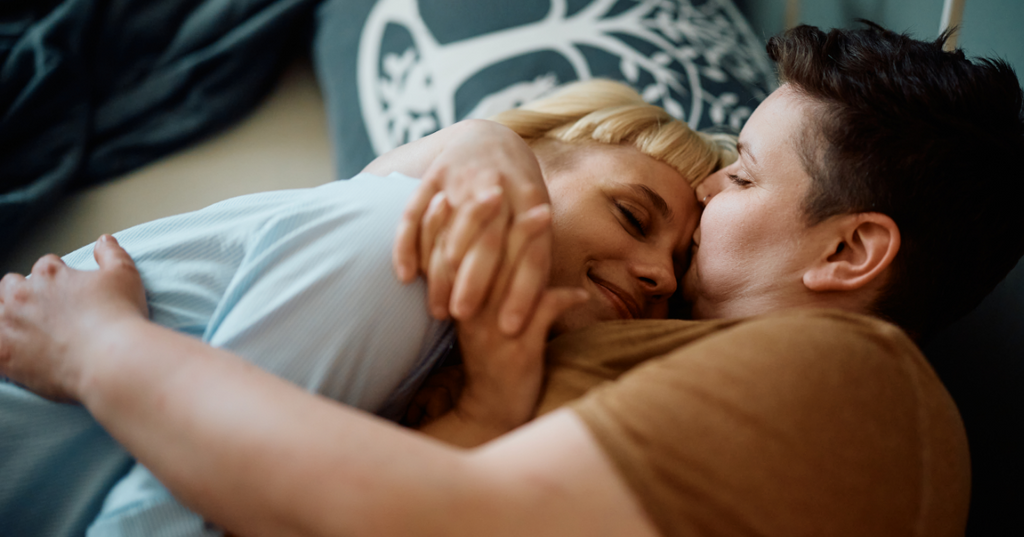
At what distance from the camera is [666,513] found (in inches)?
19.8

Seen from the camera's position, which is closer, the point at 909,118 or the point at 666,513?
the point at 666,513

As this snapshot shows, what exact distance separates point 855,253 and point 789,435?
430 millimetres

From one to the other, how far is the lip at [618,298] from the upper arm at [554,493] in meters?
0.45

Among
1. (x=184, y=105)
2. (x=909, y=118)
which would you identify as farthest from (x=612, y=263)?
(x=184, y=105)

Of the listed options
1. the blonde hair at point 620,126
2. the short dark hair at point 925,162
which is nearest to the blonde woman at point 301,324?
the blonde hair at point 620,126

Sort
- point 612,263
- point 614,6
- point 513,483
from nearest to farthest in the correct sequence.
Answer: point 513,483, point 612,263, point 614,6

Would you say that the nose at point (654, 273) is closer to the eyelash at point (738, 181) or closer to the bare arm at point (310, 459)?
the eyelash at point (738, 181)

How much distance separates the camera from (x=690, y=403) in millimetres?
532

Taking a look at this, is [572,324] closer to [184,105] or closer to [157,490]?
[157,490]

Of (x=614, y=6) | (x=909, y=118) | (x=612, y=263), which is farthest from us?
(x=614, y=6)

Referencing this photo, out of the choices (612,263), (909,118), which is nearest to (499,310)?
(612,263)

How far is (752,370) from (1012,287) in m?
0.76

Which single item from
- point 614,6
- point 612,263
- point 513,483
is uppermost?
point 614,6

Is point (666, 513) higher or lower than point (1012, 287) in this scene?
higher
